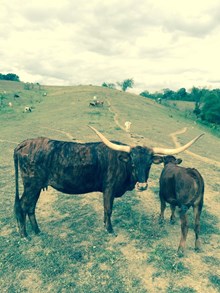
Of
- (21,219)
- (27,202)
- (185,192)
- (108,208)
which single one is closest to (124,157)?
(108,208)

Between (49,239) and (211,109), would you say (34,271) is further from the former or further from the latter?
(211,109)

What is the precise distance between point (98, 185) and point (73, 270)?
7.60 feet

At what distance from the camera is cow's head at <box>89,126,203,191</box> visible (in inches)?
262

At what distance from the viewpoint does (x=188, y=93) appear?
97125 millimetres

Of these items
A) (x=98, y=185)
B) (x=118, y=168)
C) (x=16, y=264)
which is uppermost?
(x=118, y=168)

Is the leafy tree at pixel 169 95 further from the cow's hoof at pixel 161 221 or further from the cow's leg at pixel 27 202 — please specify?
the cow's leg at pixel 27 202

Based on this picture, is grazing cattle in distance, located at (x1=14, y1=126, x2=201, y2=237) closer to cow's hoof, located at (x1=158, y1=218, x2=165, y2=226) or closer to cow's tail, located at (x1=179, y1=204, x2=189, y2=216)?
cow's tail, located at (x1=179, y1=204, x2=189, y2=216)

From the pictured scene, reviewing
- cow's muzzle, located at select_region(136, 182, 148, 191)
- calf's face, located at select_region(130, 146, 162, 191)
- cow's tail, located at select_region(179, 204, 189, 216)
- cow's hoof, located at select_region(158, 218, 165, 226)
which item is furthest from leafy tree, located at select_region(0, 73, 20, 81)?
cow's tail, located at select_region(179, 204, 189, 216)

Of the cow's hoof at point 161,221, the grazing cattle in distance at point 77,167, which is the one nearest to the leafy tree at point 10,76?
the grazing cattle in distance at point 77,167

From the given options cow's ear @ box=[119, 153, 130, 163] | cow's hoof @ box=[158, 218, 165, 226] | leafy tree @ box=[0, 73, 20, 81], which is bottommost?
cow's hoof @ box=[158, 218, 165, 226]

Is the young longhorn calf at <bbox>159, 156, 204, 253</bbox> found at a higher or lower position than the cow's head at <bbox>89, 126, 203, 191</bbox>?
lower

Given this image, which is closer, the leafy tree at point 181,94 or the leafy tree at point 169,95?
the leafy tree at point 181,94

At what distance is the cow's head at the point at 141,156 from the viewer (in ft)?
21.8

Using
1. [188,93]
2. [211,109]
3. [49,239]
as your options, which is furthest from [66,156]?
[188,93]
